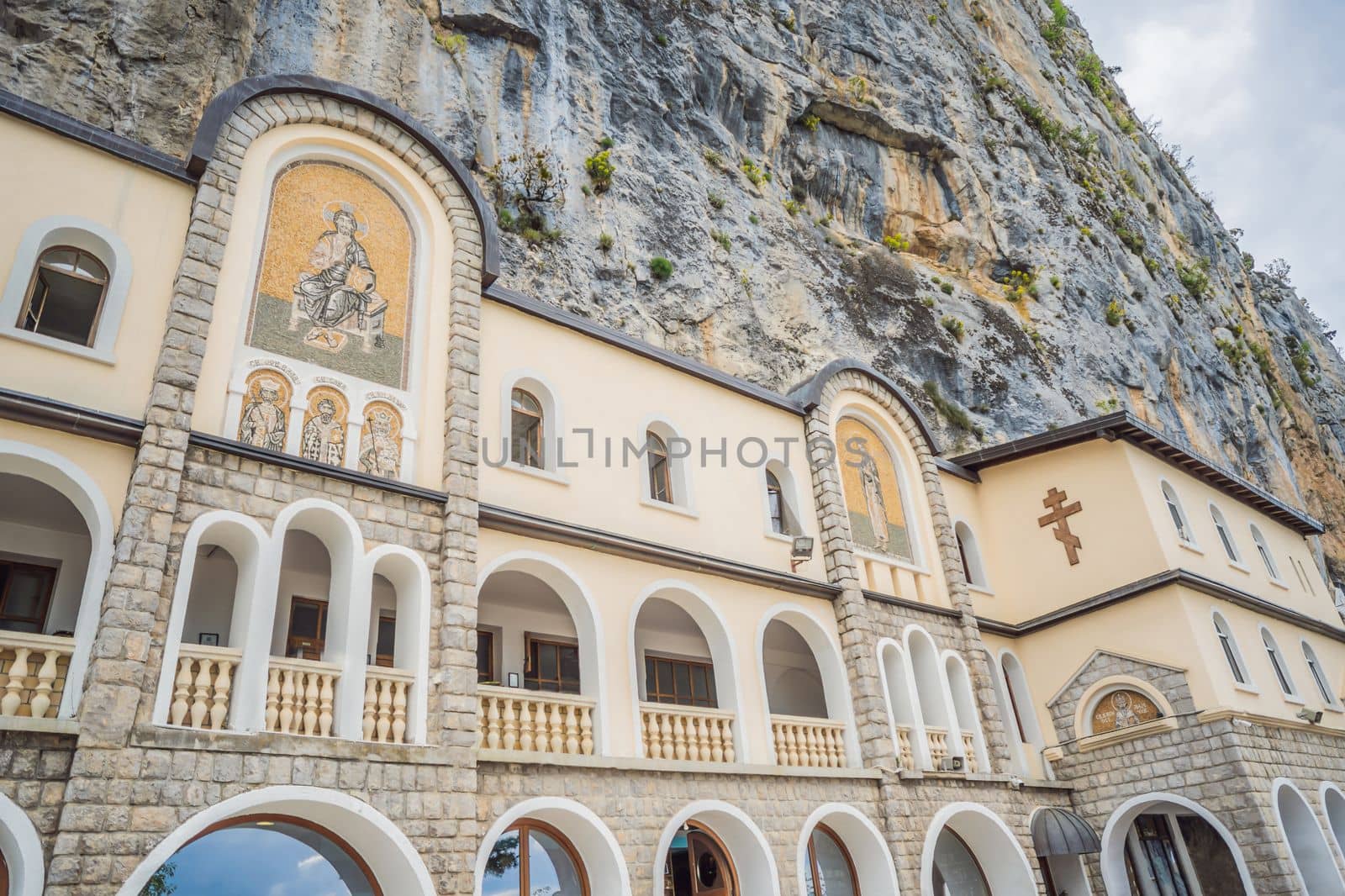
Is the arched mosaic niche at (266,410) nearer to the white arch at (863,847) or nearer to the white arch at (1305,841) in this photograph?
the white arch at (863,847)

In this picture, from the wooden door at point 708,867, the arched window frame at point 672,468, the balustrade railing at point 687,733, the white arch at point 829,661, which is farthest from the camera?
the white arch at point 829,661

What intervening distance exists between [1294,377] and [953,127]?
23493mm

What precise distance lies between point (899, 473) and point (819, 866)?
7853mm

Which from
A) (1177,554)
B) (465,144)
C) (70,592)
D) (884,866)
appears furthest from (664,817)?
(465,144)

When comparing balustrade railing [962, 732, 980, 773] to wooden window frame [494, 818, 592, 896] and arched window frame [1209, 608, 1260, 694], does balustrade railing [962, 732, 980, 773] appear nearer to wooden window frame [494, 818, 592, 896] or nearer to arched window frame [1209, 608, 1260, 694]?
arched window frame [1209, 608, 1260, 694]

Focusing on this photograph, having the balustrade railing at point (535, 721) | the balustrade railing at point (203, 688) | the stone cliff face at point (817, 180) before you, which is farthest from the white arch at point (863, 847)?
the stone cliff face at point (817, 180)

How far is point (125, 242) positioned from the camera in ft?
32.4

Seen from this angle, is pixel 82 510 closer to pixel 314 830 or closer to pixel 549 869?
pixel 314 830

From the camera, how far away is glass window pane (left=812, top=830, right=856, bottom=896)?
43.3ft

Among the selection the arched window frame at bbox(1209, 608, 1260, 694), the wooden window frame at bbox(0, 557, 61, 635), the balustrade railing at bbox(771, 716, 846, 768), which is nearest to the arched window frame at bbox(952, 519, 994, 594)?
the arched window frame at bbox(1209, 608, 1260, 694)

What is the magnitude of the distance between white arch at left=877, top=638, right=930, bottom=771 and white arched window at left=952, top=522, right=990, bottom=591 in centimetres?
395

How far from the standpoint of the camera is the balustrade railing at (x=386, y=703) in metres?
9.28

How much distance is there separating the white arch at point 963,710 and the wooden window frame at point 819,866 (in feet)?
9.23

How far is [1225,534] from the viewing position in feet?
64.7
